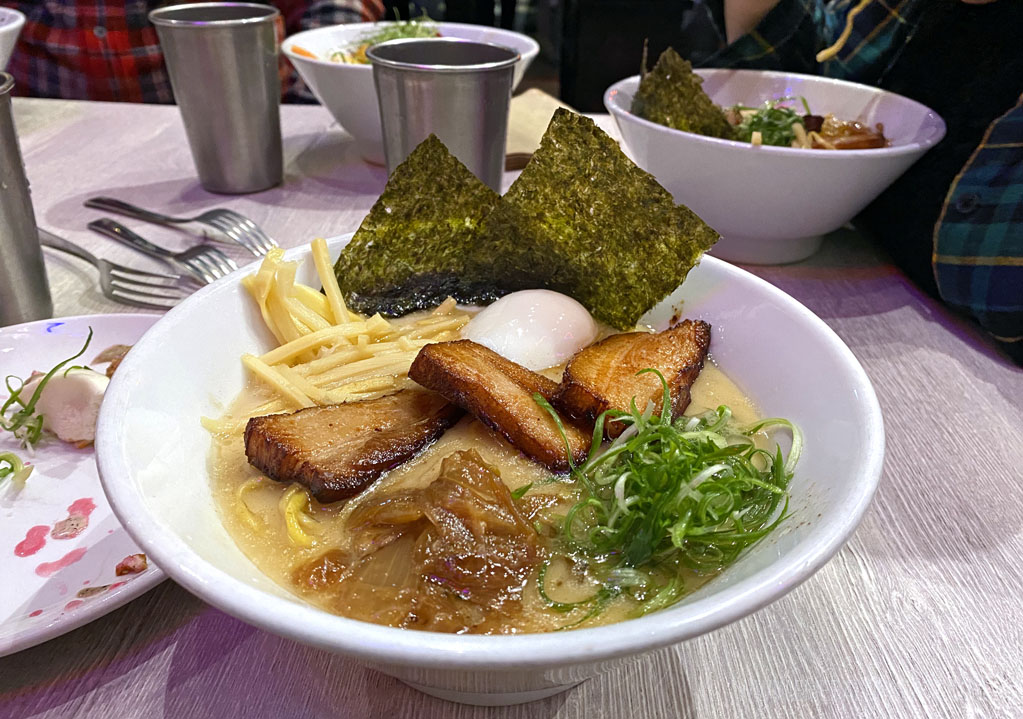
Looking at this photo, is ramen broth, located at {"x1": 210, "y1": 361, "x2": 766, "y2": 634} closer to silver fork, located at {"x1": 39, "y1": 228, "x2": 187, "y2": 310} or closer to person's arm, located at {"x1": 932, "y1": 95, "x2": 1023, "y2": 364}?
silver fork, located at {"x1": 39, "y1": 228, "x2": 187, "y2": 310}

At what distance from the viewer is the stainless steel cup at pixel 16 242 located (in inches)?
63.2

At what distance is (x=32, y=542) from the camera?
117 cm

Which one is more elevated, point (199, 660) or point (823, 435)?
point (823, 435)

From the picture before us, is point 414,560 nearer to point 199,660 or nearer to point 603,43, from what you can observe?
point 199,660

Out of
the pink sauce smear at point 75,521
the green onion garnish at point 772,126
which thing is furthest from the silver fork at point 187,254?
the green onion garnish at point 772,126

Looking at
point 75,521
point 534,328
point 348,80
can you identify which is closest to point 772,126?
point 534,328

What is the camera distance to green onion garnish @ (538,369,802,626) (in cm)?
87

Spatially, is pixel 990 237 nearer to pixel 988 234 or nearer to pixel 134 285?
pixel 988 234

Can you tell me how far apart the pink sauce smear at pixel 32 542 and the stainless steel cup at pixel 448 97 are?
4.62 ft

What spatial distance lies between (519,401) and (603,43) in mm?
6490

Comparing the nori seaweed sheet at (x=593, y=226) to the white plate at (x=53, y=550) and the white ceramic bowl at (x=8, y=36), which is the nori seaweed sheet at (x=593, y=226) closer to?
the white plate at (x=53, y=550)

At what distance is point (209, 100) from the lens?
7.66ft

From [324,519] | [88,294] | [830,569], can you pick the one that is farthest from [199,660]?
[88,294]

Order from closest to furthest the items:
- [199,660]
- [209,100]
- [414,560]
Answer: [414,560] < [199,660] < [209,100]
